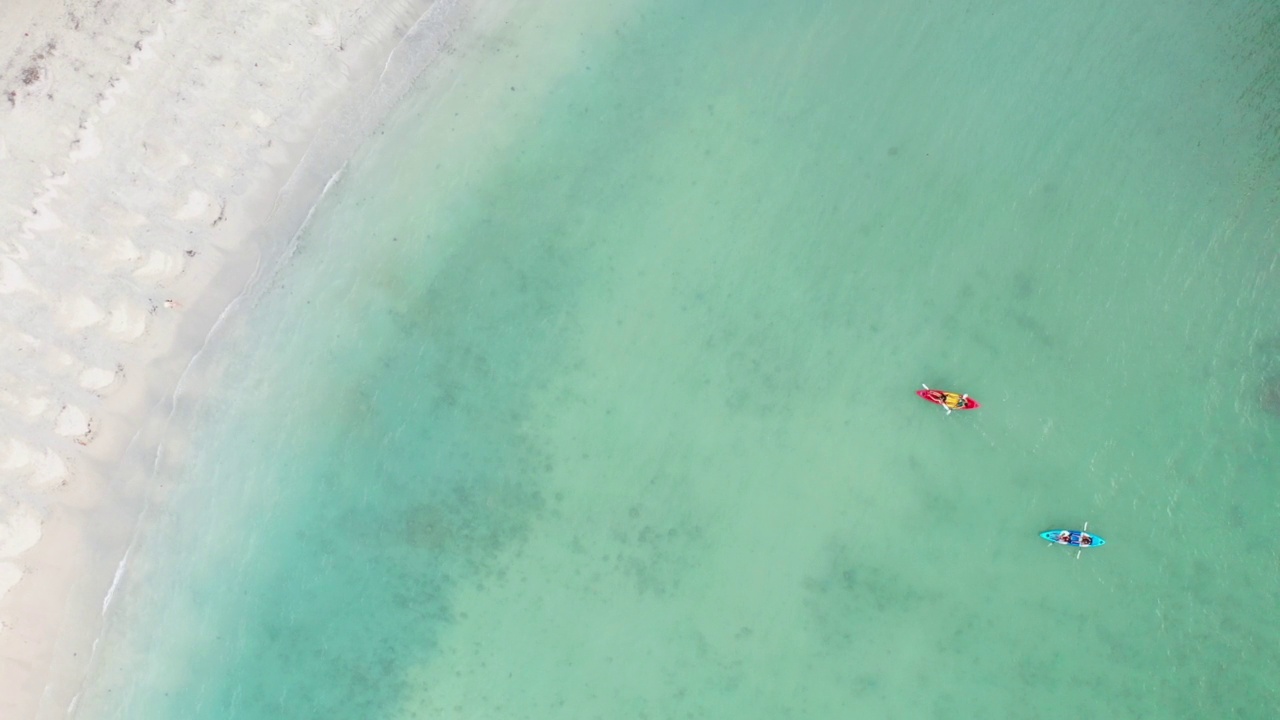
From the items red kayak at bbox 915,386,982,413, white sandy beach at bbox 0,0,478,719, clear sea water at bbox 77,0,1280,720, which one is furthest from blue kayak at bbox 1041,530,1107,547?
white sandy beach at bbox 0,0,478,719

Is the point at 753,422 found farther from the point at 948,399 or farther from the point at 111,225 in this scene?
the point at 111,225

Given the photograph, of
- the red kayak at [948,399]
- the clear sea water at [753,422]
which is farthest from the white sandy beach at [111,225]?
the red kayak at [948,399]

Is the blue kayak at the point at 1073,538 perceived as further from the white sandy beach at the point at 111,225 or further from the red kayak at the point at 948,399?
the white sandy beach at the point at 111,225

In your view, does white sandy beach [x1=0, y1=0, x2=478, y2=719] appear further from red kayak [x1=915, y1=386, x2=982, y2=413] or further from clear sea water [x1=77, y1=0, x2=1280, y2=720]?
red kayak [x1=915, y1=386, x2=982, y2=413]

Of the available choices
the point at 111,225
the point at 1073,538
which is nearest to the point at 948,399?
the point at 1073,538

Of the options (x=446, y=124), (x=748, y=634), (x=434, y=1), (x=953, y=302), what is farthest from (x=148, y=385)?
(x=953, y=302)
